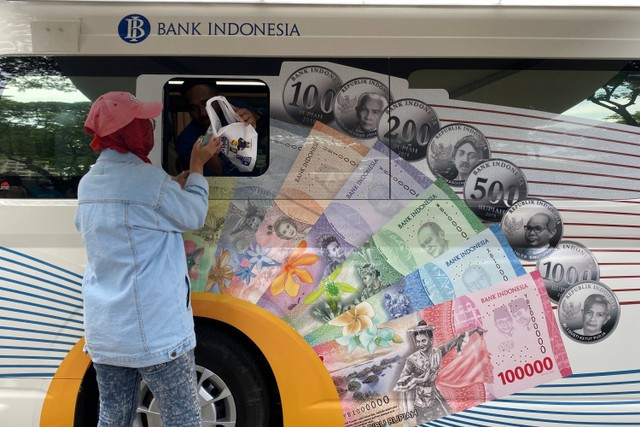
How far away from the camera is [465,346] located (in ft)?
11.3

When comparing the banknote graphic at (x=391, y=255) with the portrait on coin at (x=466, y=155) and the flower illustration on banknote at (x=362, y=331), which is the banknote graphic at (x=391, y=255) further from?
the portrait on coin at (x=466, y=155)

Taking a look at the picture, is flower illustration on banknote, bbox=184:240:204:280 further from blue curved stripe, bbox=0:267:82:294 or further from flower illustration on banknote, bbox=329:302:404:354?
flower illustration on banknote, bbox=329:302:404:354

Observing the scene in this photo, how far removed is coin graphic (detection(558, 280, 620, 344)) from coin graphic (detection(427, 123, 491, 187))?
90 cm

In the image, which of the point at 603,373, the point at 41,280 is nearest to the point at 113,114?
the point at 41,280

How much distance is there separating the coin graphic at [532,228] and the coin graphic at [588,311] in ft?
0.95

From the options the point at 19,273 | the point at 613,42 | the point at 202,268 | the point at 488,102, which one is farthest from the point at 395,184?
the point at 19,273

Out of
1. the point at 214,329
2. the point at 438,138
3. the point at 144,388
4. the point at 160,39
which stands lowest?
the point at 144,388

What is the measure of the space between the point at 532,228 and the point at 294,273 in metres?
1.38

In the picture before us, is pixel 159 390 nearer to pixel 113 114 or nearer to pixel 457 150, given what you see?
pixel 113 114

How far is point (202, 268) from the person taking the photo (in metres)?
3.44

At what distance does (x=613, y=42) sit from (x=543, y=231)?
1.15m

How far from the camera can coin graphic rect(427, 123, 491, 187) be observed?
3453 mm

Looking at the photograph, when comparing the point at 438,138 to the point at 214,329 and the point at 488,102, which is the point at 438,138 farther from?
the point at 214,329

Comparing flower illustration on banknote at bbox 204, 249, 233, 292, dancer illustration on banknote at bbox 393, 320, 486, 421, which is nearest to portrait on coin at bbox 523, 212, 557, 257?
dancer illustration on banknote at bbox 393, 320, 486, 421
